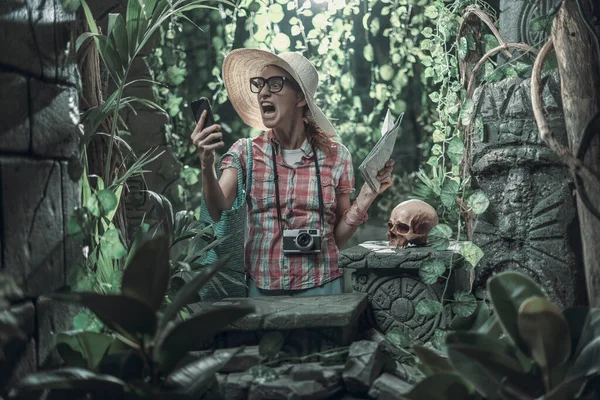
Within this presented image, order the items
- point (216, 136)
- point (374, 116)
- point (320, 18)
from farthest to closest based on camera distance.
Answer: point (374, 116)
point (320, 18)
point (216, 136)

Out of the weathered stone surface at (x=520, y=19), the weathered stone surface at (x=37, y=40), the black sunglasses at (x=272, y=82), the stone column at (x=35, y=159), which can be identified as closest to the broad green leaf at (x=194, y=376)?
the stone column at (x=35, y=159)

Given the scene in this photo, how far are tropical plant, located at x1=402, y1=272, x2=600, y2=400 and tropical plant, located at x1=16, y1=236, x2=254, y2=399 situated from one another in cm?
41

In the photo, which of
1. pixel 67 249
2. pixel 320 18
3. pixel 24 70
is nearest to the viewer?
pixel 24 70

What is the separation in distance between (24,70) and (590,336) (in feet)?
4.38

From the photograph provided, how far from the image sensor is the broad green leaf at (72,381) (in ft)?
4.16

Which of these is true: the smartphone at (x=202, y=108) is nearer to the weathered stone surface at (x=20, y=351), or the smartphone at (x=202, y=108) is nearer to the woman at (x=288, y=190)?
the woman at (x=288, y=190)

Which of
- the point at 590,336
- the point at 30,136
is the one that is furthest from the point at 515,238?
the point at 30,136

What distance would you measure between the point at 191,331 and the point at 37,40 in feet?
2.54

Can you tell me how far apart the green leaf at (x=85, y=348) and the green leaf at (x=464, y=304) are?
1.05 m

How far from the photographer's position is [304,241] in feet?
8.04

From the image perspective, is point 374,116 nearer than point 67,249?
No

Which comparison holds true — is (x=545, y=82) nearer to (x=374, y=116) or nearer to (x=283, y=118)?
(x=283, y=118)

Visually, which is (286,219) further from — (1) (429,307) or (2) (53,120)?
(2) (53,120)

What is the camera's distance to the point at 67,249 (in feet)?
5.62
